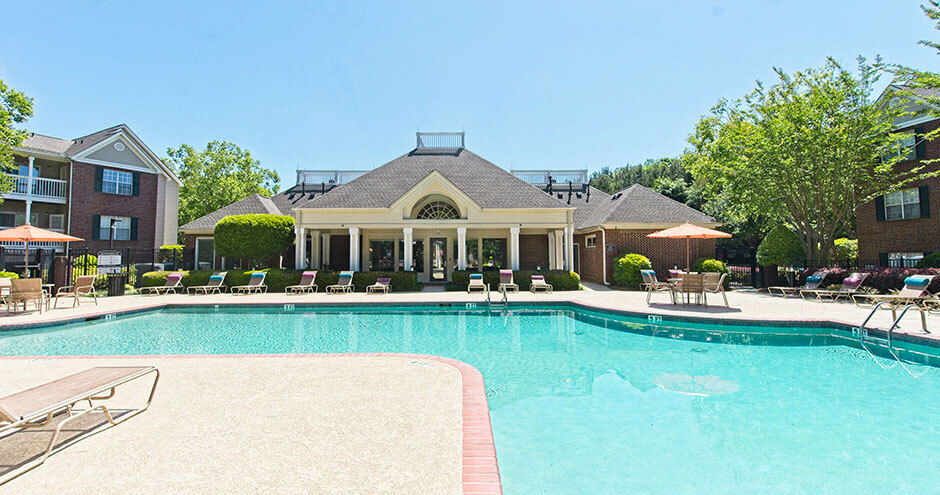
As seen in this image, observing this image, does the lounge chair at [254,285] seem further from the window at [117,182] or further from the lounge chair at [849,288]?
the lounge chair at [849,288]

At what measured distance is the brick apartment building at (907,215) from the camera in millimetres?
17219

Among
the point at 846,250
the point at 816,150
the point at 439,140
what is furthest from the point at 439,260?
the point at 846,250

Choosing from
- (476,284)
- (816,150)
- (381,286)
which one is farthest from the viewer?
(381,286)

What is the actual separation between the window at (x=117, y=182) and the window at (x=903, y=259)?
38.1 m

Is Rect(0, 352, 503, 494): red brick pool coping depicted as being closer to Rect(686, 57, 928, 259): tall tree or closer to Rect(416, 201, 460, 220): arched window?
Rect(416, 201, 460, 220): arched window

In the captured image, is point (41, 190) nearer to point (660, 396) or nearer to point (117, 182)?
point (117, 182)

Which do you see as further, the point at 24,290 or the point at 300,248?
the point at 300,248

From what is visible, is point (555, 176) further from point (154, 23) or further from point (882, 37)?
point (154, 23)

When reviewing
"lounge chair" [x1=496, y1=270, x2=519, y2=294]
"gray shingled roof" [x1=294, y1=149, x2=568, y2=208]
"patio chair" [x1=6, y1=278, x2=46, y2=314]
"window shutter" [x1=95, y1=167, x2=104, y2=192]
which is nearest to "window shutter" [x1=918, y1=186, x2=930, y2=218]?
"gray shingled roof" [x1=294, y1=149, x2=568, y2=208]

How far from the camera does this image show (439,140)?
26.4 meters

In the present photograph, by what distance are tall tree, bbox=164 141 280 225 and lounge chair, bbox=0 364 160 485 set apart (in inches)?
1475

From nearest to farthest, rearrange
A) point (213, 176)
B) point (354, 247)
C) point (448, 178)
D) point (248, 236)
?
1. point (248, 236)
2. point (354, 247)
3. point (448, 178)
4. point (213, 176)

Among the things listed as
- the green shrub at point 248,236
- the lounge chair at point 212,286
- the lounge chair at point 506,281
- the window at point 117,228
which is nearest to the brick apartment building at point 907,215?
the lounge chair at point 506,281

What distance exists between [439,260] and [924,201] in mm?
21009
